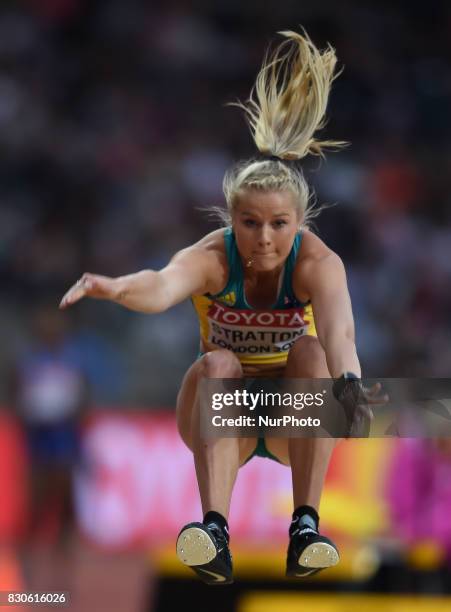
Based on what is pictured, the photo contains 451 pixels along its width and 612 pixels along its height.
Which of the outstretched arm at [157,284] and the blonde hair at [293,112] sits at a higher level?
the blonde hair at [293,112]

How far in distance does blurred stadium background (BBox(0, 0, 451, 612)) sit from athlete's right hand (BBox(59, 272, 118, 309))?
3822 millimetres

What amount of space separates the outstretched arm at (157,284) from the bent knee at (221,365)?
263mm

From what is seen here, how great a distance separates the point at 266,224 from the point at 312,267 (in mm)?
251

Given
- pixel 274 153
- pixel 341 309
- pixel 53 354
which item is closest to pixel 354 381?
pixel 341 309

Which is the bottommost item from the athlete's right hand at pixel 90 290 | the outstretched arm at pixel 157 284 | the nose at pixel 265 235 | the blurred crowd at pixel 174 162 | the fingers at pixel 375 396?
the fingers at pixel 375 396

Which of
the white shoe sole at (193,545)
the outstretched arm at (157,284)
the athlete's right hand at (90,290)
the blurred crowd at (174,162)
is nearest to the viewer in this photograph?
the athlete's right hand at (90,290)

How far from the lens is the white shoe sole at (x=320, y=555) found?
438cm

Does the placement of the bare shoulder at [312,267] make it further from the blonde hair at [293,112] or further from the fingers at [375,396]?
the fingers at [375,396]

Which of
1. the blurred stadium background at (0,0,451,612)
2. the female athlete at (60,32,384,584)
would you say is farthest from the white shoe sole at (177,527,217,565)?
the blurred stadium background at (0,0,451,612)

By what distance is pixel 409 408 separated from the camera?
4.45 metres

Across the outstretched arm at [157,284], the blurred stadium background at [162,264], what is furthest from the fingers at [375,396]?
the blurred stadium background at [162,264]

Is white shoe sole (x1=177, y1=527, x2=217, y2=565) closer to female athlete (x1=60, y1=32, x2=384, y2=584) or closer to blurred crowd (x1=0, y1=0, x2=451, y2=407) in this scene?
female athlete (x1=60, y1=32, x2=384, y2=584)

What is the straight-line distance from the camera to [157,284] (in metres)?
4.26

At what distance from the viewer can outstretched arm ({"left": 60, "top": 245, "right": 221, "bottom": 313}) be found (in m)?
3.83
